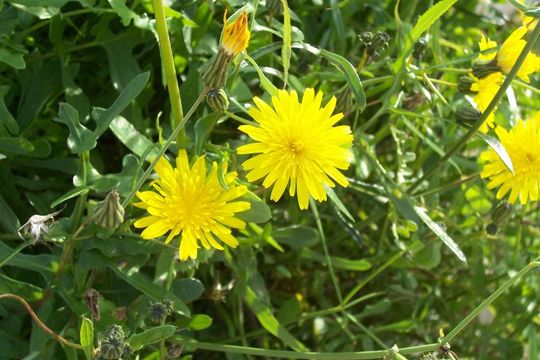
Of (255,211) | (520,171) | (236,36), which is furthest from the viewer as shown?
(520,171)

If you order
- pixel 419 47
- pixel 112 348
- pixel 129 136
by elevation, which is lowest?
pixel 112 348

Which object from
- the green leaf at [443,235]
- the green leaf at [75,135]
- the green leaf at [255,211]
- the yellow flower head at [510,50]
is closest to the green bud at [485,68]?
the yellow flower head at [510,50]

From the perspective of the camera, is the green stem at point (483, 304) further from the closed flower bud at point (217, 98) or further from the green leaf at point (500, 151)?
the closed flower bud at point (217, 98)

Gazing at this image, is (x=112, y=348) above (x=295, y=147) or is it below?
below

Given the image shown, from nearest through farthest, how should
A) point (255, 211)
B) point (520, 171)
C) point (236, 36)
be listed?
point (236, 36) → point (255, 211) → point (520, 171)

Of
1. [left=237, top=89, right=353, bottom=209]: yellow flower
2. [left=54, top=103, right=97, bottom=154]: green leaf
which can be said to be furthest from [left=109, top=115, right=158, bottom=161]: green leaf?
[left=237, top=89, right=353, bottom=209]: yellow flower

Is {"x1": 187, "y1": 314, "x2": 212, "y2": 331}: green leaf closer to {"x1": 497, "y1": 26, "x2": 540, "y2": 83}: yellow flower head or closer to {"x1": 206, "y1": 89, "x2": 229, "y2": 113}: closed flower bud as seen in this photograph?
{"x1": 206, "y1": 89, "x2": 229, "y2": 113}: closed flower bud

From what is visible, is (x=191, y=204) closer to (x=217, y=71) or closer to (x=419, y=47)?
(x=217, y=71)

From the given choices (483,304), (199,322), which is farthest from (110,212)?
(483,304)
